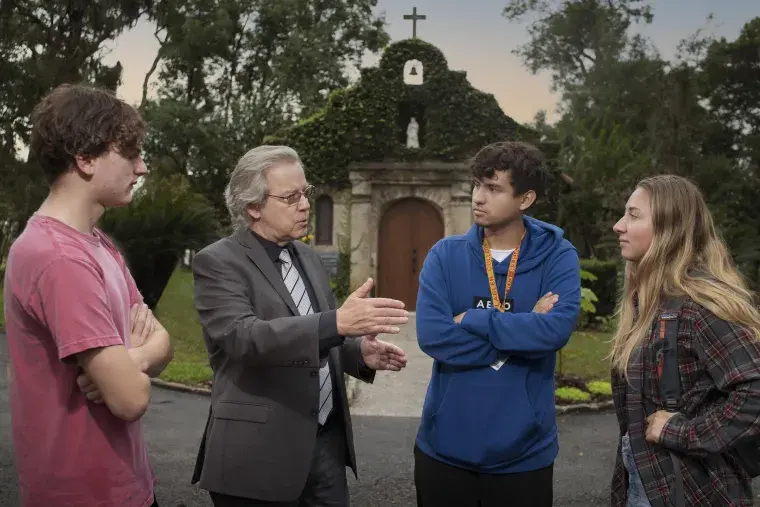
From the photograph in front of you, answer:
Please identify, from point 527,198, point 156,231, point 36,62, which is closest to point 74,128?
point 527,198

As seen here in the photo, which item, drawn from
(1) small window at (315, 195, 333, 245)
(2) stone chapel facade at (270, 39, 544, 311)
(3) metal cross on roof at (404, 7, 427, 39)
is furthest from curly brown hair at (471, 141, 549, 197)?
(3) metal cross on roof at (404, 7, 427, 39)

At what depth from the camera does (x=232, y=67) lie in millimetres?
31219

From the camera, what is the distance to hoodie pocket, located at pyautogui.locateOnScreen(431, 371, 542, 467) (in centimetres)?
273

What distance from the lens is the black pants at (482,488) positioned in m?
2.75

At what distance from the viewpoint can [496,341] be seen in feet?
9.19

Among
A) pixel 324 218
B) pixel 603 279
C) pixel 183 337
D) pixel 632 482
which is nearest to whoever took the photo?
pixel 632 482

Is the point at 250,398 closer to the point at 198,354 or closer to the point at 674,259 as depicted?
the point at 674,259

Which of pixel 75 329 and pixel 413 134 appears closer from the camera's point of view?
pixel 75 329

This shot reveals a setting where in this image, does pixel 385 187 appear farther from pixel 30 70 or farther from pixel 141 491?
pixel 141 491

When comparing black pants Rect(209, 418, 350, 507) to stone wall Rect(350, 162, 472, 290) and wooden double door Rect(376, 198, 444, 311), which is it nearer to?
stone wall Rect(350, 162, 472, 290)

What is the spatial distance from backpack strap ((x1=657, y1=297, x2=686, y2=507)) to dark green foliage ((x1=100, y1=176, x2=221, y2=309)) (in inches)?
283

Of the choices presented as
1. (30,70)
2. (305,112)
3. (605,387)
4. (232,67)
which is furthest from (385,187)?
(232,67)

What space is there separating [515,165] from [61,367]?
1849mm

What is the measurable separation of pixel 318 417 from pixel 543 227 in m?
1.22
